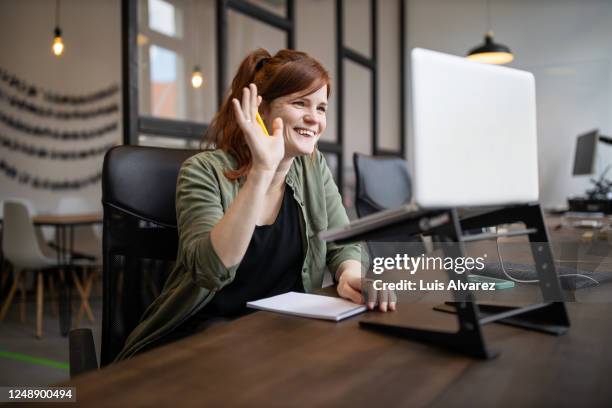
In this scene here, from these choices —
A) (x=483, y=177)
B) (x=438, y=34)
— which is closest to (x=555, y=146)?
(x=438, y=34)

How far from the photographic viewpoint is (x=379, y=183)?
2.42 metres

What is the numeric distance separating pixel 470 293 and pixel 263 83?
0.89m

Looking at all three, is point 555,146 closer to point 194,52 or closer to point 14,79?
point 194,52

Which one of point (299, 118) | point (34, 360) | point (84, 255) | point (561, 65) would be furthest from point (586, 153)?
point (34, 360)

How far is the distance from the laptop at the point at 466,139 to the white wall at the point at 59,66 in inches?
221

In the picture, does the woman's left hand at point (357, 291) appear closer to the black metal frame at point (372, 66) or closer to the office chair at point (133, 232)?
the office chair at point (133, 232)

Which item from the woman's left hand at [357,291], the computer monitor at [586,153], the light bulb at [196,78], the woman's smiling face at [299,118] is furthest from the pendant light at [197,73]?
the computer monitor at [586,153]

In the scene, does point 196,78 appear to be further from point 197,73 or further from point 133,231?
point 133,231

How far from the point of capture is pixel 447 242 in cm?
70

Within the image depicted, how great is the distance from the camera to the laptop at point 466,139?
672mm

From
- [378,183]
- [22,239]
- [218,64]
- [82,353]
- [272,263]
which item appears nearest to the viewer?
[82,353]

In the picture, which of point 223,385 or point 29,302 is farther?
point 29,302

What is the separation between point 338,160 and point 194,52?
1.73 m

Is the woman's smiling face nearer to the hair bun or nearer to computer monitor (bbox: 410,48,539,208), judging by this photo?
the hair bun
